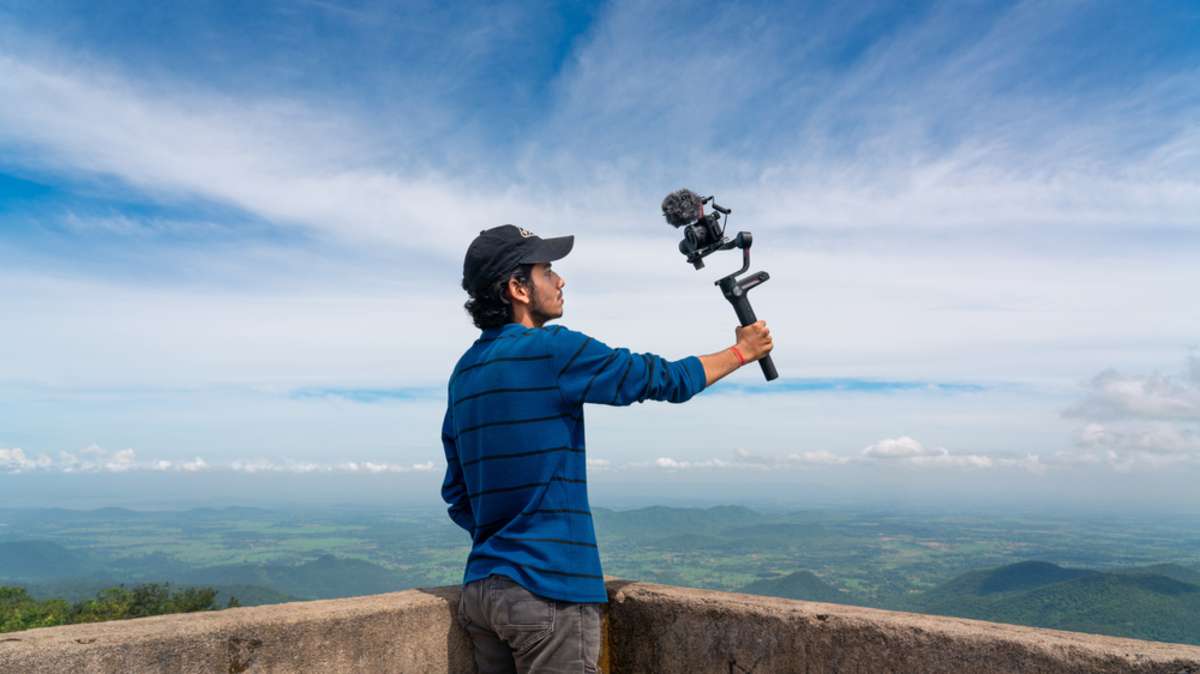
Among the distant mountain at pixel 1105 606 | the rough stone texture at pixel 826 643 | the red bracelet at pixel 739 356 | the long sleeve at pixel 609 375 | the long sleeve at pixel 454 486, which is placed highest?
the red bracelet at pixel 739 356

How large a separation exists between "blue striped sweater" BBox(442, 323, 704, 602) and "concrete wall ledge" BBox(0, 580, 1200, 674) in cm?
72

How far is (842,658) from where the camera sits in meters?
2.82

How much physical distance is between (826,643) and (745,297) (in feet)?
4.35

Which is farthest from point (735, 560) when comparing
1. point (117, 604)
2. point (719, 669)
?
point (719, 669)

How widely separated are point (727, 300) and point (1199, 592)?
5384 inches

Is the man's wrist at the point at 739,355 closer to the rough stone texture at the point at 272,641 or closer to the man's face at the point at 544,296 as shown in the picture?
the man's face at the point at 544,296

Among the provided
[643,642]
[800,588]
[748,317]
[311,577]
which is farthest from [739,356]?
[311,577]

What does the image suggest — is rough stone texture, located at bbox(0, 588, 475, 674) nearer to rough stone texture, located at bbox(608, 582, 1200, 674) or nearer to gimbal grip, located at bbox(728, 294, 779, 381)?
rough stone texture, located at bbox(608, 582, 1200, 674)

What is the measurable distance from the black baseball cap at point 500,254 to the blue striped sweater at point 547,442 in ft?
1.02

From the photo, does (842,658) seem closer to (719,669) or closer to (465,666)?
(719,669)

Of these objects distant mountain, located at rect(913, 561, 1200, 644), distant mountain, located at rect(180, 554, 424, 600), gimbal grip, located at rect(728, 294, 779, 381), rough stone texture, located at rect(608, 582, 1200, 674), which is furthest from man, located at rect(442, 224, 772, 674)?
distant mountain, located at rect(180, 554, 424, 600)

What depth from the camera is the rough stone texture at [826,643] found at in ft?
7.90

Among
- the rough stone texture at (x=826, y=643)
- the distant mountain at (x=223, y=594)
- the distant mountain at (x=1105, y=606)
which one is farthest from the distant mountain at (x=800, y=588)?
the rough stone texture at (x=826, y=643)

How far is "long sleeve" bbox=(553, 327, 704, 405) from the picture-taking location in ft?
8.13
